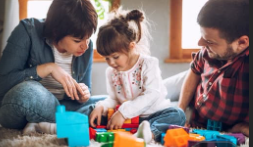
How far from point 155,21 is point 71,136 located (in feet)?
0.86

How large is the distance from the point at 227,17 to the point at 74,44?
0.29 metres

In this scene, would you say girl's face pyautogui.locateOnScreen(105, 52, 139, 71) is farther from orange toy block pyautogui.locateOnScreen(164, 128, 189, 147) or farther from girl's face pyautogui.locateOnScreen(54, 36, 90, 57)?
orange toy block pyautogui.locateOnScreen(164, 128, 189, 147)

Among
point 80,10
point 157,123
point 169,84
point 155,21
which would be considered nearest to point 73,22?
point 80,10

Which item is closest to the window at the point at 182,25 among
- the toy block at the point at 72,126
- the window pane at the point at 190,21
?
the window pane at the point at 190,21

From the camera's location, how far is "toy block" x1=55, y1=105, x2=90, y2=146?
1.51 ft

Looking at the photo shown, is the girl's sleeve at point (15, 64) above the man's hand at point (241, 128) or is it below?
above

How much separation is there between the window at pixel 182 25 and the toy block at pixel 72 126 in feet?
0.69

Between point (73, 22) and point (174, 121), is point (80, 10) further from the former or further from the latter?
point (174, 121)

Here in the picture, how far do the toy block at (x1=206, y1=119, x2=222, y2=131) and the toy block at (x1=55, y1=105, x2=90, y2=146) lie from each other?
0.32 meters

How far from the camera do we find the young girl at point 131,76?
0.66m

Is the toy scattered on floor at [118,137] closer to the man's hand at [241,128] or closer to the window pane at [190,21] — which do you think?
the man's hand at [241,128]

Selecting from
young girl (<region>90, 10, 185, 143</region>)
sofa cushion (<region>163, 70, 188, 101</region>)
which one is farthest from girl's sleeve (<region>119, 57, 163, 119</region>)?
sofa cushion (<region>163, 70, 188, 101</region>)

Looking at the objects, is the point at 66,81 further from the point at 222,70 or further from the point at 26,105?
the point at 222,70

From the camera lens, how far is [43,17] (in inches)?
25.6
